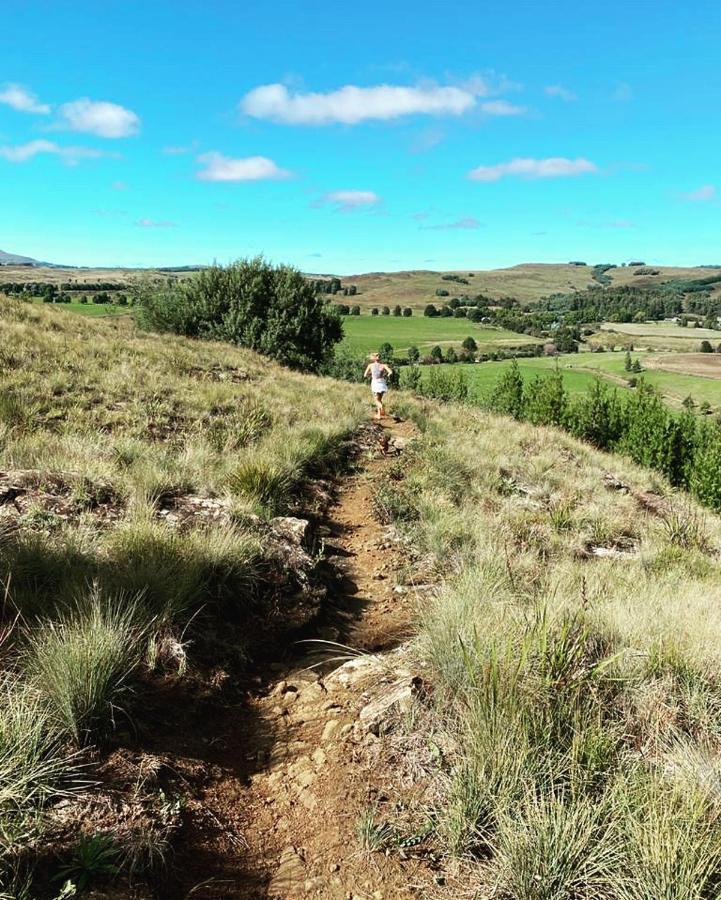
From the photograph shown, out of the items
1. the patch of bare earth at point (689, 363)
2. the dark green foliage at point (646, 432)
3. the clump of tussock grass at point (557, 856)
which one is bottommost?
the dark green foliage at point (646, 432)

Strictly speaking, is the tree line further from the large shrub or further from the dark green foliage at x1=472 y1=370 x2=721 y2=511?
the large shrub

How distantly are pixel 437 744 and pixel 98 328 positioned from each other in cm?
1824

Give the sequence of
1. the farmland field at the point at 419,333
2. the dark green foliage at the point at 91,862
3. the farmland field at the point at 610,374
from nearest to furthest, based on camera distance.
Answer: the dark green foliage at the point at 91,862 < the farmland field at the point at 610,374 < the farmland field at the point at 419,333

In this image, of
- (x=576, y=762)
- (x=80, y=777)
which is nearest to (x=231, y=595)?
(x=80, y=777)

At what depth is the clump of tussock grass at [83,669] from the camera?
8.55 feet

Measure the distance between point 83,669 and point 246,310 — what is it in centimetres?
2681

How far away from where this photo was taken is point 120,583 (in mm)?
3758

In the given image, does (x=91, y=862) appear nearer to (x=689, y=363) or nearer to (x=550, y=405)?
(x=550, y=405)

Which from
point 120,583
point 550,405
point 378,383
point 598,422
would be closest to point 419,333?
point 550,405

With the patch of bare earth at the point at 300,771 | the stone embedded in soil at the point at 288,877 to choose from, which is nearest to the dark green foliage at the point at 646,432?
the patch of bare earth at the point at 300,771

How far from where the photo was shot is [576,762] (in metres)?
2.47

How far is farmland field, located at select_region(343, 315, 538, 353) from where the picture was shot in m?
101

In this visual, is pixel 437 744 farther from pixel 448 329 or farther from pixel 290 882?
pixel 448 329

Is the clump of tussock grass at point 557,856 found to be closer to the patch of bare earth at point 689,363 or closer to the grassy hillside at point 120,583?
the grassy hillside at point 120,583
